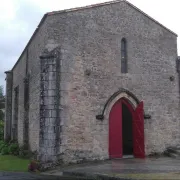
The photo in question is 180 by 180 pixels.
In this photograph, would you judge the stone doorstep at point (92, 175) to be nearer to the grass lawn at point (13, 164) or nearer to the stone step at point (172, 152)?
the grass lawn at point (13, 164)

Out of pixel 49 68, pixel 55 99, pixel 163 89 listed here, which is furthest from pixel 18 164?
pixel 163 89

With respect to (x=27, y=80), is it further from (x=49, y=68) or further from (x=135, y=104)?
(x=135, y=104)

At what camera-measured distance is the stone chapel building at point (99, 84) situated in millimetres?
14773

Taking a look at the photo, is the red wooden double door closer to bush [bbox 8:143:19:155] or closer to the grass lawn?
the grass lawn

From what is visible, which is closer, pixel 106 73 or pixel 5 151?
pixel 106 73

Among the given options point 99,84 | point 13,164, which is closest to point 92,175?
point 13,164

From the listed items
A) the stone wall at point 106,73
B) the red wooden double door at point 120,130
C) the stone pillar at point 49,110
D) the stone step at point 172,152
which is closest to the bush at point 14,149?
the stone pillar at point 49,110

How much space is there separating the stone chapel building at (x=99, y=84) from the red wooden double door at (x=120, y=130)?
49 millimetres

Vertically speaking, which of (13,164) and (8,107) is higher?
(8,107)

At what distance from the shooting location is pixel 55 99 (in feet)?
48.0

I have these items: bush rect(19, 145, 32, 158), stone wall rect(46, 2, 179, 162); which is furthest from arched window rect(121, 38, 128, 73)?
bush rect(19, 145, 32, 158)

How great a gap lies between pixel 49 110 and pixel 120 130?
4.13 metres

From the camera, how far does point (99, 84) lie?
1619 cm

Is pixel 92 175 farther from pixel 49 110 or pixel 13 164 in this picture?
pixel 13 164
